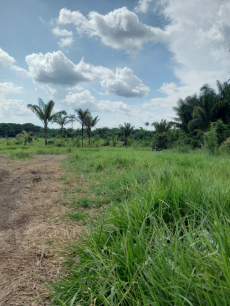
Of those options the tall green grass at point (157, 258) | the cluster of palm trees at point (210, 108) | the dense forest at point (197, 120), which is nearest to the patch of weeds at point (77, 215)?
the tall green grass at point (157, 258)

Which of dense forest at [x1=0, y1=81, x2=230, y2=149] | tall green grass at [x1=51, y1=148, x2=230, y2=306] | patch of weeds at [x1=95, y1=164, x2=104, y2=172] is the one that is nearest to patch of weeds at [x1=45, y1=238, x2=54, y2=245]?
tall green grass at [x1=51, y1=148, x2=230, y2=306]

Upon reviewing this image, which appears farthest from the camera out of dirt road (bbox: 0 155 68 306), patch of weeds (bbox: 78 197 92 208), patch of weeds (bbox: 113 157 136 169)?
patch of weeds (bbox: 113 157 136 169)

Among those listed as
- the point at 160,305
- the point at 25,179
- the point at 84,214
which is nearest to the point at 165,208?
the point at 160,305

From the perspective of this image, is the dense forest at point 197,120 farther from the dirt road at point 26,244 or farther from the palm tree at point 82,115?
the dirt road at point 26,244

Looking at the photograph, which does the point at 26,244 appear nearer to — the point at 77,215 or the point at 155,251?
the point at 77,215

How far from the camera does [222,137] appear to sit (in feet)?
58.1

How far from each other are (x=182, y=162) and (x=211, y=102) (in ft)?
69.1

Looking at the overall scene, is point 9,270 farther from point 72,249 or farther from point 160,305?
point 160,305

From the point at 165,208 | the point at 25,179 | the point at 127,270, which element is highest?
the point at 165,208

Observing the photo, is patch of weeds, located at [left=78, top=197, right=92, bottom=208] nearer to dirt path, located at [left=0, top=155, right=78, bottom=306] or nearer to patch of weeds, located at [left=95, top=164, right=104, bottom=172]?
dirt path, located at [left=0, top=155, right=78, bottom=306]

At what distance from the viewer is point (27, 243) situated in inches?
69.1

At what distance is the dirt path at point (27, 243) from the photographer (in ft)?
4.03

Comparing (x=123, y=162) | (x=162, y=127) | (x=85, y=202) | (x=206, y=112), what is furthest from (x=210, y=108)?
(x=85, y=202)

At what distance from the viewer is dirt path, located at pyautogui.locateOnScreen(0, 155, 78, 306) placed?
1228 mm
